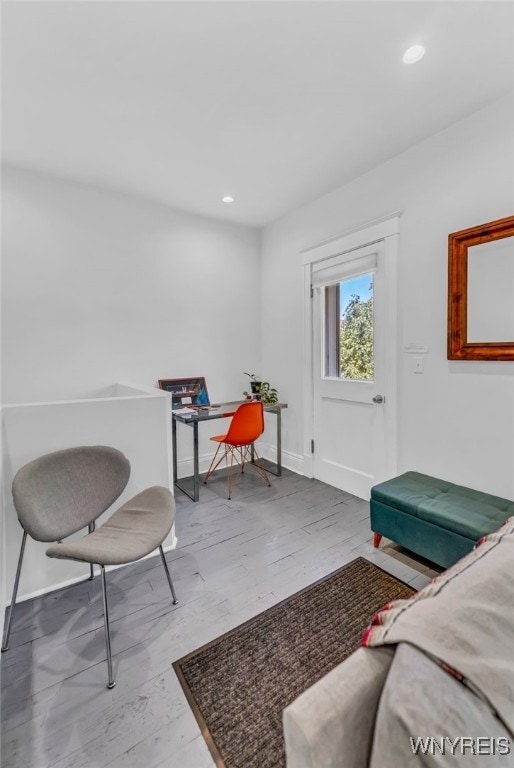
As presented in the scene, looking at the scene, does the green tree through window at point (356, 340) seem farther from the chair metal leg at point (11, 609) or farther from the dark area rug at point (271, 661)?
the chair metal leg at point (11, 609)

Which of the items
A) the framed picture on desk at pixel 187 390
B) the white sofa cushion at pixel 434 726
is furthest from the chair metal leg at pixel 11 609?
the framed picture on desk at pixel 187 390

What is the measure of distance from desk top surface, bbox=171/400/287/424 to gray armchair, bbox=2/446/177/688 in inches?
43.4

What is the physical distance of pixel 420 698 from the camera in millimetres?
548

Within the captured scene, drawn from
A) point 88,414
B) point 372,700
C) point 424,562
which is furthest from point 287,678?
point 88,414

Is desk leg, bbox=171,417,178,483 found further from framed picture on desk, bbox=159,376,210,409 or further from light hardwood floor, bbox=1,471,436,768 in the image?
light hardwood floor, bbox=1,471,436,768

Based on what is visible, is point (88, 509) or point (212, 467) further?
point (212, 467)

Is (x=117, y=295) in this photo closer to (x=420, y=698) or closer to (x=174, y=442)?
(x=174, y=442)

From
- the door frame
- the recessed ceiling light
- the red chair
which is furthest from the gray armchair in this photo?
the recessed ceiling light

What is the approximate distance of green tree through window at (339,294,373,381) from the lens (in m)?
2.96

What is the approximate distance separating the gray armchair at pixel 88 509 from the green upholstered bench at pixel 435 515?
1336 mm

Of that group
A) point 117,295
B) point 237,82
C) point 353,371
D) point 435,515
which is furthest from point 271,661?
point 117,295

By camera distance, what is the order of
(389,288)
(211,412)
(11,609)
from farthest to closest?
1. (211,412)
2. (389,288)
3. (11,609)

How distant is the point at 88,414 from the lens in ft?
6.75

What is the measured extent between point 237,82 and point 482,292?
1.86 meters
